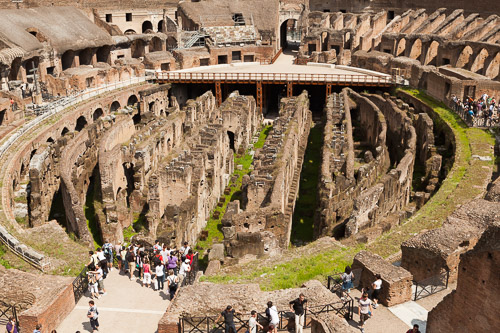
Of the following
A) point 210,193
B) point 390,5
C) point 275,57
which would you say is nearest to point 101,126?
point 210,193

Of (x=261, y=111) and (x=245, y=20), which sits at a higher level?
(x=245, y=20)

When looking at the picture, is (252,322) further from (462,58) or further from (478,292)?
(462,58)

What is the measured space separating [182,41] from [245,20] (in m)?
7.06

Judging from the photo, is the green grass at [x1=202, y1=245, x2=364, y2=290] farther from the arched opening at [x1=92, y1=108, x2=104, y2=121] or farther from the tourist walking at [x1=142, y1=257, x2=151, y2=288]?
the arched opening at [x1=92, y1=108, x2=104, y2=121]

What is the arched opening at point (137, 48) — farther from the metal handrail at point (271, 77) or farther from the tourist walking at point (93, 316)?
the tourist walking at point (93, 316)

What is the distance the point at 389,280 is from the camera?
42.8 ft

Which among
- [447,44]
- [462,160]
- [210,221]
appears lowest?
[210,221]

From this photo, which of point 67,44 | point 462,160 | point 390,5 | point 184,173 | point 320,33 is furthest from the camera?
point 390,5

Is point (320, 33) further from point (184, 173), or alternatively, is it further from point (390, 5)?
point (184, 173)

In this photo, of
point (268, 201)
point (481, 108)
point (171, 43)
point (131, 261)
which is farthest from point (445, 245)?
point (171, 43)

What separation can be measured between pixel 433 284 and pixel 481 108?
19.0 m

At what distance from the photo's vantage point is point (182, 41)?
51844 millimetres

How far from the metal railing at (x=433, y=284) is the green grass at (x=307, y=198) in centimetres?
937

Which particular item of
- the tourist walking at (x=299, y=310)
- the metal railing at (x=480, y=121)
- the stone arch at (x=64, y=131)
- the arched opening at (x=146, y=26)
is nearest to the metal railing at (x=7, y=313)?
the tourist walking at (x=299, y=310)
